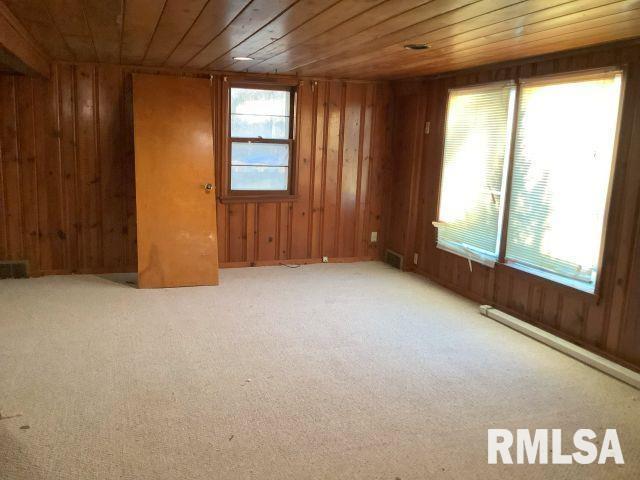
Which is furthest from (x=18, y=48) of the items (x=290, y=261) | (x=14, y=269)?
(x=290, y=261)

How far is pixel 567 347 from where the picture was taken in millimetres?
3697

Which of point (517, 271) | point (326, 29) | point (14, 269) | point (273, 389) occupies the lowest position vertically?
point (273, 389)

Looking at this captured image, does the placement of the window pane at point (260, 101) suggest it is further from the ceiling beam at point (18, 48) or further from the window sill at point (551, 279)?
the window sill at point (551, 279)

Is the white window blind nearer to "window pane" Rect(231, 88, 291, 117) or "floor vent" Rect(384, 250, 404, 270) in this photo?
"floor vent" Rect(384, 250, 404, 270)

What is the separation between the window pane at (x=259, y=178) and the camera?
18.9ft

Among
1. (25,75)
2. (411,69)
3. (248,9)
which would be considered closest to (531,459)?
(248,9)

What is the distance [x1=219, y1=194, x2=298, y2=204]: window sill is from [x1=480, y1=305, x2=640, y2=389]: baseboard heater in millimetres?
2446

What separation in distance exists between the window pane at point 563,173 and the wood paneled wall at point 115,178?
223cm

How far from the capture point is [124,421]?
2.62 m

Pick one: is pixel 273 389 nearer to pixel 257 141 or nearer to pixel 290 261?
pixel 290 261

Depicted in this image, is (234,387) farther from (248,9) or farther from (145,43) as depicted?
(145,43)

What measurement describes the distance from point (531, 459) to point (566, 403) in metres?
0.70

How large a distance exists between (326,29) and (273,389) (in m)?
2.16

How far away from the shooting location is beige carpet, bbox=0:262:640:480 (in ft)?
7.72
